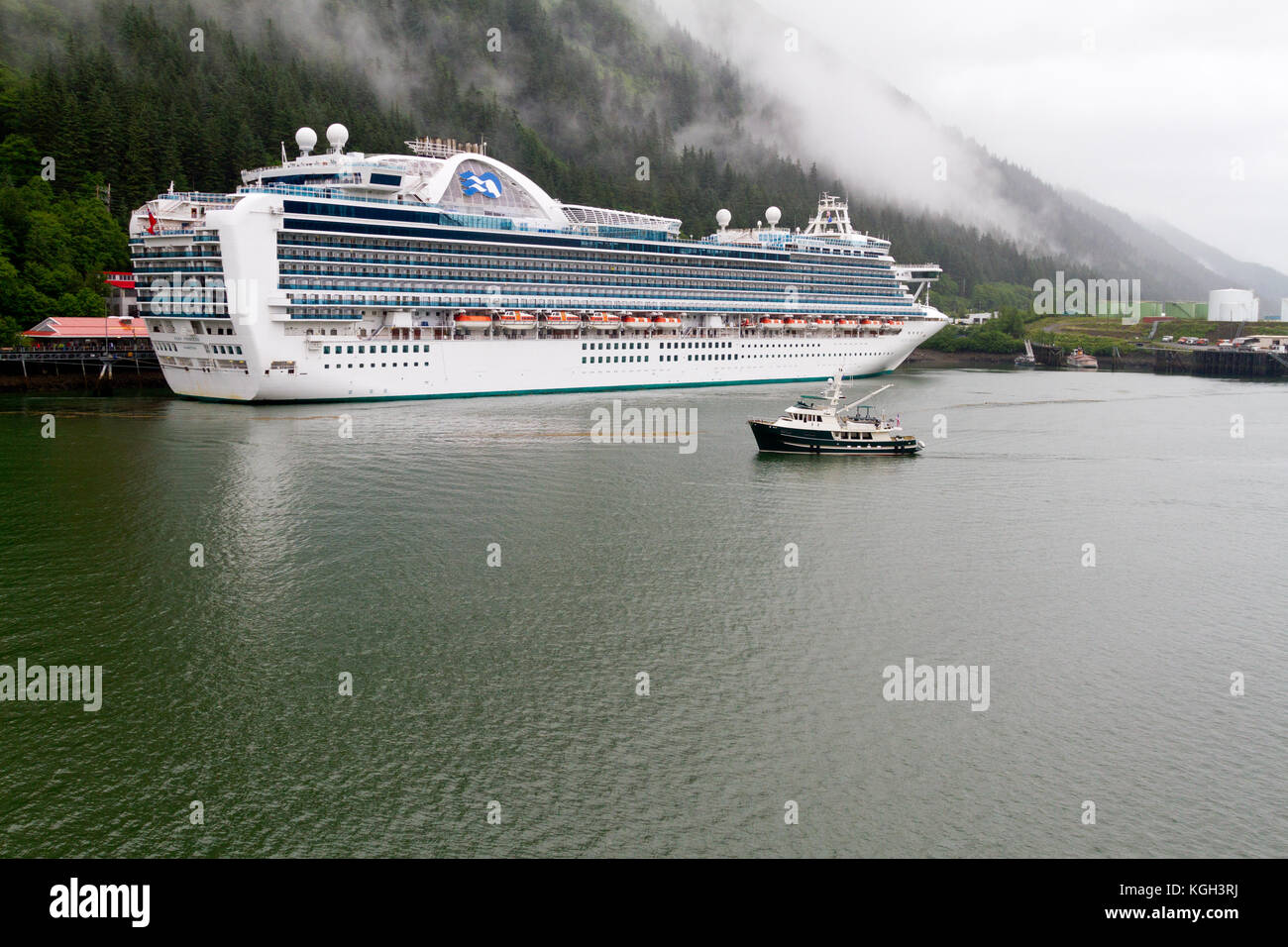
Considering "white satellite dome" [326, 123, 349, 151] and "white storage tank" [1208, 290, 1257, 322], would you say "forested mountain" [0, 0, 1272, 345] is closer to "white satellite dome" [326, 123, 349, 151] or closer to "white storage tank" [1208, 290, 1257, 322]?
"white satellite dome" [326, 123, 349, 151]

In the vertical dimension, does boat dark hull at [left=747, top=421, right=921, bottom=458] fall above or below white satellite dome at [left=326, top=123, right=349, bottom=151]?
below

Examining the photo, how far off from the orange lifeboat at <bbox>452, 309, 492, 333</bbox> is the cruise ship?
117 millimetres

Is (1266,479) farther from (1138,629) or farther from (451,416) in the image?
(451,416)

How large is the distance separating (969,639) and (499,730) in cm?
1241

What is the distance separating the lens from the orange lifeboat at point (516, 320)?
7538 cm

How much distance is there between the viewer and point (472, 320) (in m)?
73.6

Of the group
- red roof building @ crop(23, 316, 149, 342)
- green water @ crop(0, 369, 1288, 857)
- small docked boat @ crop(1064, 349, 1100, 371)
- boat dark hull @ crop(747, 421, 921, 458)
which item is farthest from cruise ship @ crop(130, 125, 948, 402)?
small docked boat @ crop(1064, 349, 1100, 371)

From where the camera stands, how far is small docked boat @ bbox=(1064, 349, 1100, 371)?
141125mm

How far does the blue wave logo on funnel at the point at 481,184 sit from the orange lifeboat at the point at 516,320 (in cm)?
969

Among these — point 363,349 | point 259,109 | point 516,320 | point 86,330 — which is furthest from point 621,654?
point 259,109

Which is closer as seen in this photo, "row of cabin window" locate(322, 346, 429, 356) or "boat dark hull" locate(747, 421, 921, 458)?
"boat dark hull" locate(747, 421, 921, 458)

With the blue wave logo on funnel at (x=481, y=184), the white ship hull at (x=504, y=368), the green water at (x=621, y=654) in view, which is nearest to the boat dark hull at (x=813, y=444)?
the green water at (x=621, y=654)

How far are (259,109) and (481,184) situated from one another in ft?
143
